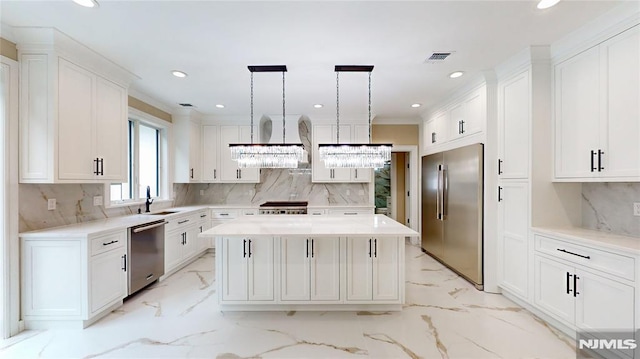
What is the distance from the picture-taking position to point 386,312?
112 inches

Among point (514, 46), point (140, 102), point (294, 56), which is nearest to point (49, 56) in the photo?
point (140, 102)

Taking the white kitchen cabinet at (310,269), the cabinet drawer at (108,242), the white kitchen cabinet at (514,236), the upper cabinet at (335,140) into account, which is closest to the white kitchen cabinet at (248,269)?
the white kitchen cabinet at (310,269)

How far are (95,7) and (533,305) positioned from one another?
454 cm

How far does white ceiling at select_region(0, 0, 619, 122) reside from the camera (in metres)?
2.06

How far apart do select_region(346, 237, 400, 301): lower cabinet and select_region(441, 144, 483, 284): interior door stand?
4.32 ft

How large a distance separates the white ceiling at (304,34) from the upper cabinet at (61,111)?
8.3 inches

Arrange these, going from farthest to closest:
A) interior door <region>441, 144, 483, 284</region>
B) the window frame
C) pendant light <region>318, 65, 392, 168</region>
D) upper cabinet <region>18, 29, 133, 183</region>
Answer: the window frame
interior door <region>441, 144, 483, 284</region>
pendant light <region>318, 65, 392, 168</region>
upper cabinet <region>18, 29, 133, 183</region>

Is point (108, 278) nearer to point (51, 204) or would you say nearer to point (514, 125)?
point (51, 204)

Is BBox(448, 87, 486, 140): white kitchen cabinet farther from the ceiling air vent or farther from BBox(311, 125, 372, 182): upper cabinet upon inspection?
BBox(311, 125, 372, 182): upper cabinet

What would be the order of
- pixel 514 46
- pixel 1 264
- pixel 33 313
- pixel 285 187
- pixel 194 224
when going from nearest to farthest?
pixel 1 264, pixel 33 313, pixel 514 46, pixel 194 224, pixel 285 187

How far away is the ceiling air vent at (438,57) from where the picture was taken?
109 inches

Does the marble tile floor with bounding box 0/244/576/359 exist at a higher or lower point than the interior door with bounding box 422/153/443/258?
lower

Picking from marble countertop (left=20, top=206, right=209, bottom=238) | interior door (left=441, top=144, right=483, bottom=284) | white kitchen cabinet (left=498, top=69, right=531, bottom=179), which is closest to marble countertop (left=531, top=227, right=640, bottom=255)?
white kitchen cabinet (left=498, top=69, right=531, bottom=179)

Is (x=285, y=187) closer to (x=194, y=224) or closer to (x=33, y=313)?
(x=194, y=224)
